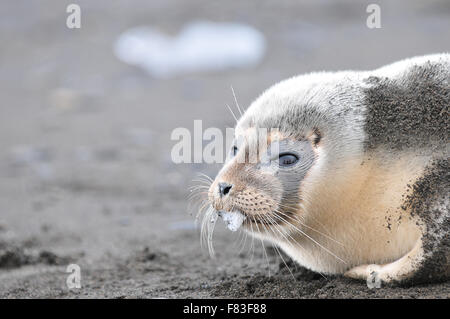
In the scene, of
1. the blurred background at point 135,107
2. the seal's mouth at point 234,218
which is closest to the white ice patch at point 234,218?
the seal's mouth at point 234,218

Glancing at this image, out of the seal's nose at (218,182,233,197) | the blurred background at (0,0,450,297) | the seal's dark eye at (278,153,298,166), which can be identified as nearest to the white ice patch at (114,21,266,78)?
the blurred background at (0,0,450,297)

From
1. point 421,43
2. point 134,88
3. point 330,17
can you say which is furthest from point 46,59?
point 421,43

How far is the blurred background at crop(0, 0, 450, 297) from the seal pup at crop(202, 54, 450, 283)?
1.91 feet

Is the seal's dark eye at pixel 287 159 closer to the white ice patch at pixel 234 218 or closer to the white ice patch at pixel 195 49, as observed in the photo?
the white ice patch at pixel 234 218

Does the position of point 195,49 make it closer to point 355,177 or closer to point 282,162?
point 282,162

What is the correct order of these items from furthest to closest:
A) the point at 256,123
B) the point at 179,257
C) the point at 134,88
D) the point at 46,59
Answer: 1. the point at 46,59
2. the point at 134,88
3. the point at 179,257
4. the point at 256,123

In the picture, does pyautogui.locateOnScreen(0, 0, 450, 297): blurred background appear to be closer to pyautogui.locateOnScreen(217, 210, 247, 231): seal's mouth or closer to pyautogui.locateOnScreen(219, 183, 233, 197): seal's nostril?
pyautogui.locateOnScreen(217, 210, 247, 231): seal's mouth

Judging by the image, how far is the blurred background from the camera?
6.60 meters

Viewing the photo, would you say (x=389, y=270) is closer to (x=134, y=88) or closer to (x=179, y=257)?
(x=179, y=257)

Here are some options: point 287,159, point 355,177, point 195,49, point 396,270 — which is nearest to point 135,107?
point 195,49

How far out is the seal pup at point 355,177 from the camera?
15.2 ft

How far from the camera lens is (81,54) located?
611 inches

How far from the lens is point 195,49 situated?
14875mm

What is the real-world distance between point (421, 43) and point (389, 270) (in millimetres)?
10576
